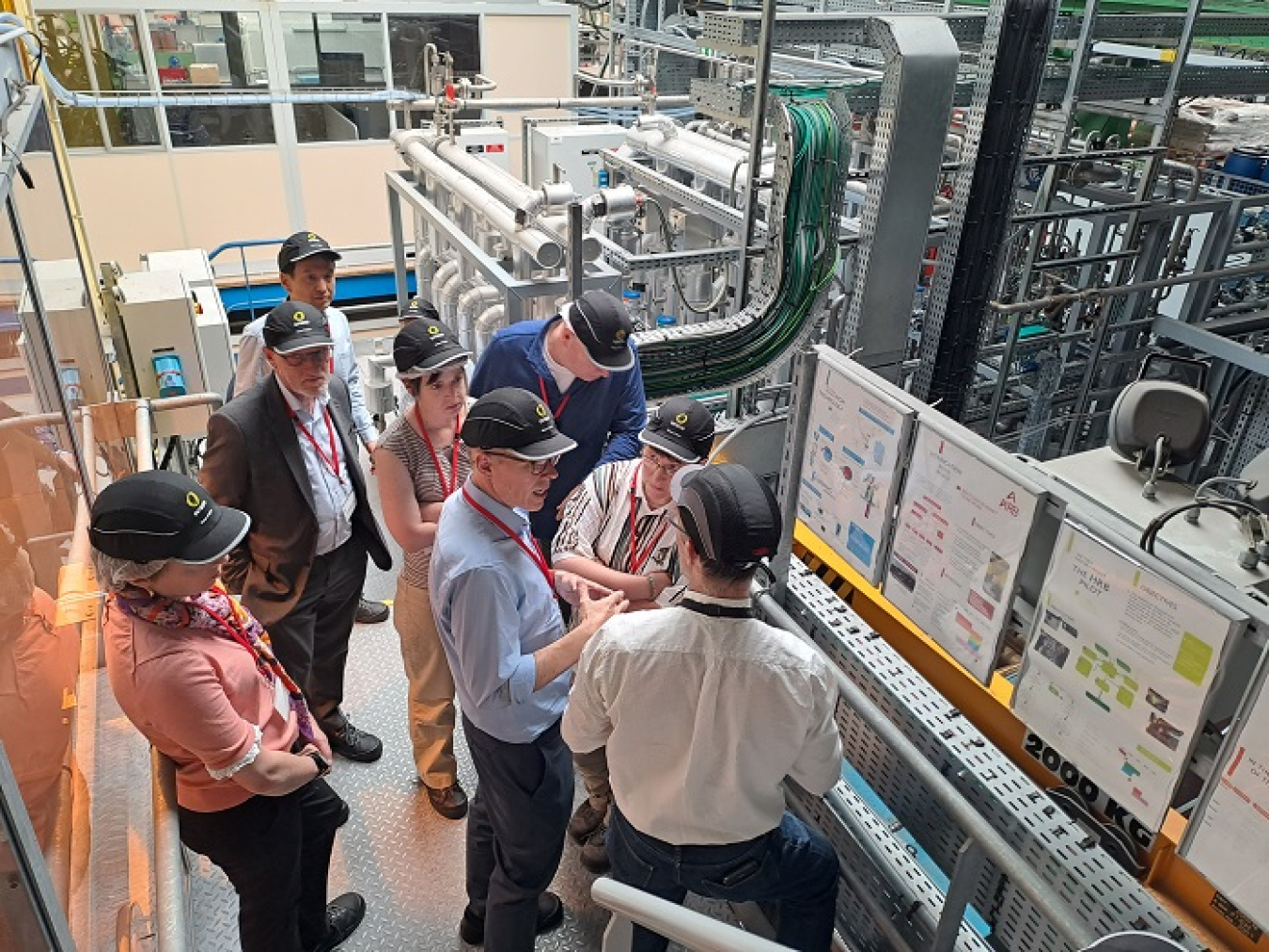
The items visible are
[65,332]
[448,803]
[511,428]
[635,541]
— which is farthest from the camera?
[65,332]

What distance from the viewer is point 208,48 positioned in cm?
767

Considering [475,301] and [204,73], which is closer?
[475,301]

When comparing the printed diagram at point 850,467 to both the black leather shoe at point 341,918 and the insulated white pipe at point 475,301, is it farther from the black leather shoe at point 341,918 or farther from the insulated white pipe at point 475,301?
the insulated white pipe at point 475,301

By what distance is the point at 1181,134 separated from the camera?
5.18m

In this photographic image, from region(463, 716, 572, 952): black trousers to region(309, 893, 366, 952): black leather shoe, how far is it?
A: 58cm

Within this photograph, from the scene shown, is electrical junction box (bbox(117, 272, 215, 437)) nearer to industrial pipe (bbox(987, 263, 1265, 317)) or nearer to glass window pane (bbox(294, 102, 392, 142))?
industrial pipe (bbox(987, 263, 1265, 317))

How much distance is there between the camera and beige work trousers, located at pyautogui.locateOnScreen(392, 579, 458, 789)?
284 centimetres

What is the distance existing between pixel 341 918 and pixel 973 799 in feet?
6.31

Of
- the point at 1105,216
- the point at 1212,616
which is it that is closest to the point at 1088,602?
the point at 1212,616

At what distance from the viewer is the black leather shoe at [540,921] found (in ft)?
8.86

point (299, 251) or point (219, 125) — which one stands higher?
point (299, 251)

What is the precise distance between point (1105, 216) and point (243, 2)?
6.96 m

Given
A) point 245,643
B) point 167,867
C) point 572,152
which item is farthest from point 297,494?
point 572,152

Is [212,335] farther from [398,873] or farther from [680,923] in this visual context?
[680,923]
